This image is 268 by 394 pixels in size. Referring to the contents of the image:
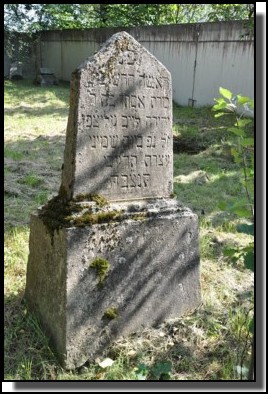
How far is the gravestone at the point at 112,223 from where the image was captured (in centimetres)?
311

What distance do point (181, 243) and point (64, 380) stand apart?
1.32 m

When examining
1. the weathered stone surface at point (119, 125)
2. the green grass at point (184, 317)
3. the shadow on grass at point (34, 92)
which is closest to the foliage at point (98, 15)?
the shadow on grass at point (34, 92)

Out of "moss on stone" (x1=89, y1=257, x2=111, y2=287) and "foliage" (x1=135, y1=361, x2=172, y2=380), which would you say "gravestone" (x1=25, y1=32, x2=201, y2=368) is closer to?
"moss on stone" (x1=89, y1=257, x2=111, y2=287)

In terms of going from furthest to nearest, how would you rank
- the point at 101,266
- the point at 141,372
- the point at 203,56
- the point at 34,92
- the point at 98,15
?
the point at 98,15, the point at 34,92, the point at 203,56, the point at 101,266, the point at 141,372

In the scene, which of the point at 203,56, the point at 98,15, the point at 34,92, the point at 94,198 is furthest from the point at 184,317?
the point at 98,15

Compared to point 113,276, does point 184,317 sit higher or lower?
lower

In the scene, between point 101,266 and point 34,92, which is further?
point 34,92

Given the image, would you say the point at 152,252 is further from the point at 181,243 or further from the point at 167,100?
the point at 167,100

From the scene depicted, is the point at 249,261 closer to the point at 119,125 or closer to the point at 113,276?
the point at 113,276

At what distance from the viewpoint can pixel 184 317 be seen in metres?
3.61

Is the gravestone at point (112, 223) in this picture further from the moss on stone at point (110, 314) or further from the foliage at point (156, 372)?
the foliage at point (156, 372)

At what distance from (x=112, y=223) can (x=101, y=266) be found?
1.02 feet

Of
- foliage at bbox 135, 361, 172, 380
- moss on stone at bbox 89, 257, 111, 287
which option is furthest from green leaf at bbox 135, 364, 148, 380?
moss on stone at bbox 89, 257, 111, 287

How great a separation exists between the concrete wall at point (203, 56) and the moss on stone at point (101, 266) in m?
9.03
